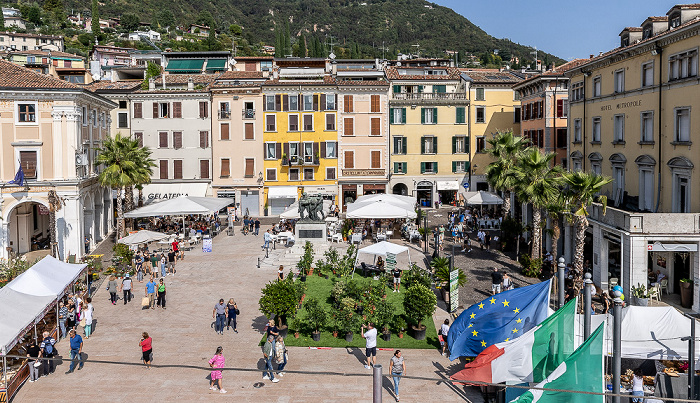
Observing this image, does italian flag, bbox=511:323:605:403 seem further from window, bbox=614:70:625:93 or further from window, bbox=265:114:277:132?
window, bbox=265:114:277:132

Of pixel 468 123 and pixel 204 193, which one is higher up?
pixel 468 123

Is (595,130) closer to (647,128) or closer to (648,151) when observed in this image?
(647,128)

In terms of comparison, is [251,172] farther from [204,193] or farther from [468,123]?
[468,123]

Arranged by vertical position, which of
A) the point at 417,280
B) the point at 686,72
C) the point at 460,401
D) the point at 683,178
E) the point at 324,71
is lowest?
the point at 460,401

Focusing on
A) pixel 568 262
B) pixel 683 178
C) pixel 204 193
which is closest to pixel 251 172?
pixel 204 193

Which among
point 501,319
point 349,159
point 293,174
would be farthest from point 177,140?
point 501,319

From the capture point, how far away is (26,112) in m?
36.7

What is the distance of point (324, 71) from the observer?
60.6 meters

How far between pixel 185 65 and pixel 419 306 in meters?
67.1

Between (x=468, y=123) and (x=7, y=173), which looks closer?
(x=7, y=173)

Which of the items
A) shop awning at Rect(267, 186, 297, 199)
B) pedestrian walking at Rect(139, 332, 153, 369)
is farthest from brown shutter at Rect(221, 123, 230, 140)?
pedestrian walking at Rect(139, 332, 153, 369)

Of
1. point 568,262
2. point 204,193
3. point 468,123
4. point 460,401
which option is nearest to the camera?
point 460,401

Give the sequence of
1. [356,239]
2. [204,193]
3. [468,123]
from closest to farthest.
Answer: [356,239] → [204,193] → [468,123]

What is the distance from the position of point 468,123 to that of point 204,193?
84.1ft
